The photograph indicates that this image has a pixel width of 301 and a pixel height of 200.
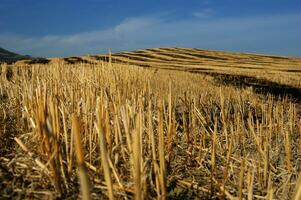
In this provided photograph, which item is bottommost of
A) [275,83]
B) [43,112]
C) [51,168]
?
[275,83]

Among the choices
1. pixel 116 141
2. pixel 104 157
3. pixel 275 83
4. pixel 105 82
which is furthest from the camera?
pixel 275 83

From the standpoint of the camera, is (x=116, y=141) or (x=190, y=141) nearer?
(x=116, y=141)

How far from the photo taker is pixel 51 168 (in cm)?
239

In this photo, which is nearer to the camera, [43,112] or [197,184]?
[43,112]

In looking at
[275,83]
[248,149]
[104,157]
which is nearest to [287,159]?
[248,149]

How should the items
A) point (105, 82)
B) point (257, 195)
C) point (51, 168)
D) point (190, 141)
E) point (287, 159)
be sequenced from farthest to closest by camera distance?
point (105, 82) → point (190, 141) → point (287, 159) → point (257, 195) → point (51, 168)

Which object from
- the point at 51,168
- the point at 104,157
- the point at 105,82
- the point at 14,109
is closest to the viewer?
the point at 104,157

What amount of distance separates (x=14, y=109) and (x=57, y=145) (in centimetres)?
234

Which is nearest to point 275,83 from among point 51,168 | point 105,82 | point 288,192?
point 105,82

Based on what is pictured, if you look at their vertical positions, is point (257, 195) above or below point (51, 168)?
below

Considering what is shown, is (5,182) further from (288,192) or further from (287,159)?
(287,159)

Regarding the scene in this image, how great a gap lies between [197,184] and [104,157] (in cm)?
135

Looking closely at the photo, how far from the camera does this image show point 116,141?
121 inches

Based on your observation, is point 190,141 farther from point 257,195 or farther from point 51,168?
point 51,168
